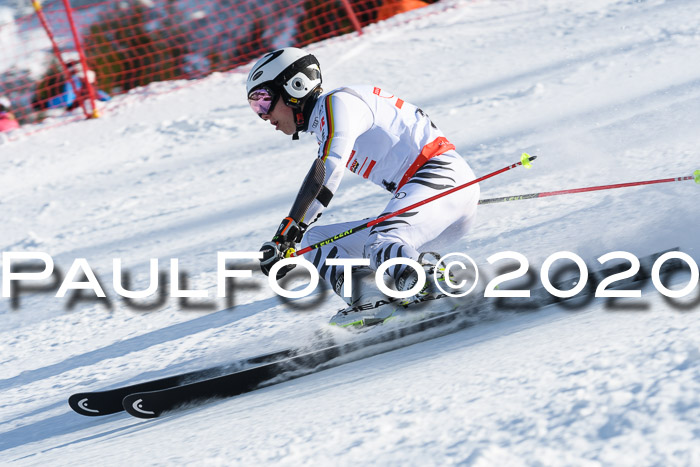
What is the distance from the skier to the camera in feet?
9.78

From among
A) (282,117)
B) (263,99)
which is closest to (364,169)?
(282,117)

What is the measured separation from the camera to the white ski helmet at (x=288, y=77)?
318cm

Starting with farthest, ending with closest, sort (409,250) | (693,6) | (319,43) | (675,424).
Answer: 1. (319,43)
2. (693,6)
3. (409,250)
4. (675,424)

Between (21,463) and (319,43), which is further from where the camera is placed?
(319,43)

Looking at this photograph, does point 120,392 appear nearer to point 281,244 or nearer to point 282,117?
point 281,244

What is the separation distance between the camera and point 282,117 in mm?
3275

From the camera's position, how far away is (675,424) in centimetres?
165

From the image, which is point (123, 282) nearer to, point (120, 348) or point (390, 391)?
point (120, 348)

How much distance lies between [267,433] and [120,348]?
173 cm

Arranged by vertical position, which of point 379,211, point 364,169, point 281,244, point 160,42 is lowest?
point 379,211

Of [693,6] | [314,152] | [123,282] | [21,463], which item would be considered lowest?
[21,463]

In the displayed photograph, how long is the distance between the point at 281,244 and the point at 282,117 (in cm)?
62

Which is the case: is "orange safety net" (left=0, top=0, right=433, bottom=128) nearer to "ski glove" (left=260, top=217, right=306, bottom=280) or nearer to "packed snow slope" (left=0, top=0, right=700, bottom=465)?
"packed snow slope" (left=0, top=0, right=700, bottom=465)

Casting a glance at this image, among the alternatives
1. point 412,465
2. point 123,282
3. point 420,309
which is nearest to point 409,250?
point 420,309
